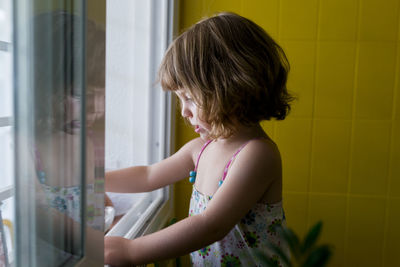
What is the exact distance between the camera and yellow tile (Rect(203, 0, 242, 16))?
126 cm

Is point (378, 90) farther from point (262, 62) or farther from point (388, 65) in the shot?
point (262, 62)

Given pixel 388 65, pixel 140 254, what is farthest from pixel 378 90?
pixel 140 254

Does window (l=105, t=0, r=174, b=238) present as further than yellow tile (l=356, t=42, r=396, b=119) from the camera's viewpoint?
No

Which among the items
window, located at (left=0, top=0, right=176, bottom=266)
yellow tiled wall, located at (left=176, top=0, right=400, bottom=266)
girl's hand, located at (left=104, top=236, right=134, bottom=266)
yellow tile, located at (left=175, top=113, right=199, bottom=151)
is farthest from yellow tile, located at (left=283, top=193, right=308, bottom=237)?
window, located at (left=0, top=0, right=176, bottom=266)

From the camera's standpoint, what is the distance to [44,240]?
43cm

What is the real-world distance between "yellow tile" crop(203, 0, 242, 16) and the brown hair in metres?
0.48

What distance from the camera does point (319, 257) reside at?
0.24 metres

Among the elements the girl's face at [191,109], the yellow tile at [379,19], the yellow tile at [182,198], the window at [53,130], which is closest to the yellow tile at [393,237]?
the yellow tile at [379,19]

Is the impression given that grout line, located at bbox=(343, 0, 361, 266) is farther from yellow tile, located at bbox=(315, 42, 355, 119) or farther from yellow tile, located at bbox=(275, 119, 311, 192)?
yellow tile, located at bbox=(275, 119, 311, 192)

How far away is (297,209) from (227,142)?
613 mm

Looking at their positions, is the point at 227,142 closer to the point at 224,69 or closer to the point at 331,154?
the point at 224,69

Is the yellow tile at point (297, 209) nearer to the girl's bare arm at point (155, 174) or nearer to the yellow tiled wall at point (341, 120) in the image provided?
the yellow tiled wall at point (341, 120)

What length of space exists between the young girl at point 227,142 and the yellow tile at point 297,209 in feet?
1.56

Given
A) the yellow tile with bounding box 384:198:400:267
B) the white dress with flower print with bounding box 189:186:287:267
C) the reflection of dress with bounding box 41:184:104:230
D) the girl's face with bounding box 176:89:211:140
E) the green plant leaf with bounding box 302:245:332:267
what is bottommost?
the yellow tile with bounding box 384:198:400:267
